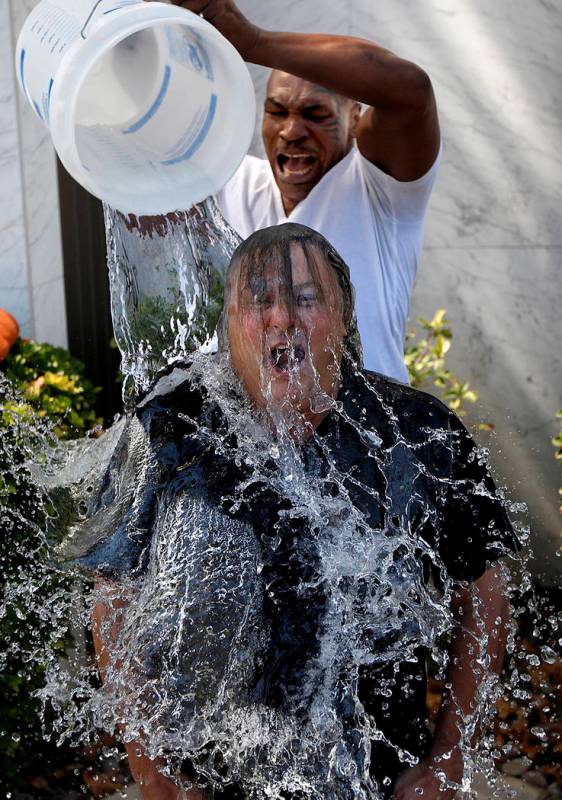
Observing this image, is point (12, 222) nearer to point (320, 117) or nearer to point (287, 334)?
point (320, 117)

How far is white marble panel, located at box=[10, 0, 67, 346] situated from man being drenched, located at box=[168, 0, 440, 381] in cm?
180

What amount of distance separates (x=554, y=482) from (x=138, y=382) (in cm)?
288

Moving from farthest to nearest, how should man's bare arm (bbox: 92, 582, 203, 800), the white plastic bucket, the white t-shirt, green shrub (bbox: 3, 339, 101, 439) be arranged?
green shrub (bbox: 3, 339, 101, 439) → the white t-shirt → the white plastic bucket → man's bare arm (bbox: 92, 582, 203, 800)

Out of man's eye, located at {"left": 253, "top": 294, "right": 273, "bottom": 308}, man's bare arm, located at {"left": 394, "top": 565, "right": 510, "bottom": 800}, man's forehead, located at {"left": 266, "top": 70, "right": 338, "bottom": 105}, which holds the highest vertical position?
man's eye, located at {"left": 253, "top": 294, "right": 273, "bottom": 308}

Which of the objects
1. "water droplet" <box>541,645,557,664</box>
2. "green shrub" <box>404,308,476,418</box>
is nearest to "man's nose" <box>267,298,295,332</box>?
"water droplet" <box>541,645,557,664</box>

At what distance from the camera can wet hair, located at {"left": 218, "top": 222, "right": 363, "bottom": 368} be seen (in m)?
1.88

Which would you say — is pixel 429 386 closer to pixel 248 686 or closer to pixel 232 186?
pixel 232 186

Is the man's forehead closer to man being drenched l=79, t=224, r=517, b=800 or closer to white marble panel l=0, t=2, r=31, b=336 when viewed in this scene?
man being drenched l=79, t=224, r=517, b=800

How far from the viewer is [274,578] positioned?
1863 mm

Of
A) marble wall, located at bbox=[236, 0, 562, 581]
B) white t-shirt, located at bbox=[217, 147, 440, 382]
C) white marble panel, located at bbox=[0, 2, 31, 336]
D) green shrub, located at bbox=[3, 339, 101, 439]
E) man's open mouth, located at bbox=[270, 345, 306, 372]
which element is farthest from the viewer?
marble wall, located at bbox=[236, 0, 562, 581]

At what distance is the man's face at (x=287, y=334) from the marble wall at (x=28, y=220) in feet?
9.63

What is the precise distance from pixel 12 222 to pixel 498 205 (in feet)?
7.33

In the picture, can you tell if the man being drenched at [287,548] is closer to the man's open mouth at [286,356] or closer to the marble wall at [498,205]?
the man's open mouth at [286,356]

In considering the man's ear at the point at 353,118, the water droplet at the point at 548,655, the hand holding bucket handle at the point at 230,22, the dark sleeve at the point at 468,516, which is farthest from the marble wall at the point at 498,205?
the dark sleeve at the point at 468,516
